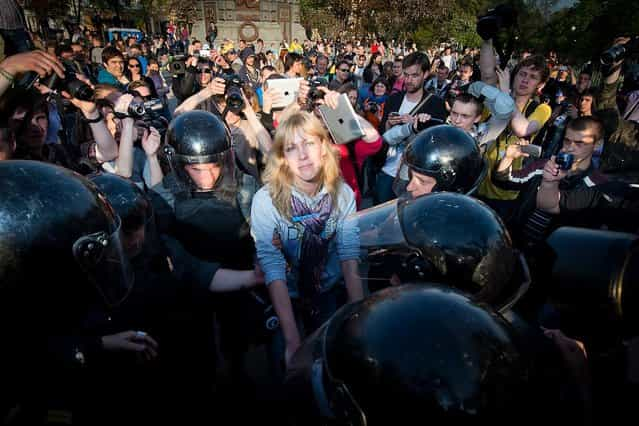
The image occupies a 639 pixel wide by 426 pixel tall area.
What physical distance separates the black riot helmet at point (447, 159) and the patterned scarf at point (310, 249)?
0.85m

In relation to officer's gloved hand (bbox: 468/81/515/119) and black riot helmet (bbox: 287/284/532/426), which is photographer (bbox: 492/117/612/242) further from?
black riot helmet (bbox: 287/284/532/426)

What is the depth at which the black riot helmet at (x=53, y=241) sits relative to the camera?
1.23 m

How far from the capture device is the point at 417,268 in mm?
1662

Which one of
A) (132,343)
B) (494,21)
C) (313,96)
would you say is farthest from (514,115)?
(132,343)

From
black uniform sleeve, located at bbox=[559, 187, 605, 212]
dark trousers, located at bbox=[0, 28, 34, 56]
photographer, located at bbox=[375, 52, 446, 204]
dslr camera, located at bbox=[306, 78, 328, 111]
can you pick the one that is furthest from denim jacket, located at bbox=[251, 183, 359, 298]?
dark trousers, located at bbox=[0, 28, 34, 56]

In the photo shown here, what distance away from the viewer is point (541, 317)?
178 cm

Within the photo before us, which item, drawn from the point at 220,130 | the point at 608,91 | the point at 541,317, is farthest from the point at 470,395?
the point at 608,91

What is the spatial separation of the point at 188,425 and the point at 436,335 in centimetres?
172

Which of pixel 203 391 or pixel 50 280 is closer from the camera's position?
pixel 50 280

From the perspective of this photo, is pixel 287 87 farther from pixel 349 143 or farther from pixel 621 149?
pixel 621 149

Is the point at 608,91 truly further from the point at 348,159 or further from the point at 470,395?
the point at 470,395

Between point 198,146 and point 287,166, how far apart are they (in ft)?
2.54

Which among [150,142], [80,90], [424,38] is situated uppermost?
[424,38]

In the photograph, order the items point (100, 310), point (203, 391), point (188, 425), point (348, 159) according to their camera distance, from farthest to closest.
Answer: point (348, 159), point (203, 391), point (188, 425), point (100, 310)
